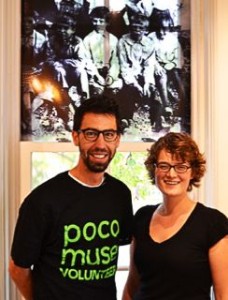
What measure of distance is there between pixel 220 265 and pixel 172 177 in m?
0.35

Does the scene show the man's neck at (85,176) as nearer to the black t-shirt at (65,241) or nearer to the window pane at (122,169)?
the black t-shirt at (65,241)

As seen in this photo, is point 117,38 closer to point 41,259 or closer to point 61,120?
point 61,120

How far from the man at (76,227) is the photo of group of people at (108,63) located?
2.05 feet

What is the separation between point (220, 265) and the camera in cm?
141

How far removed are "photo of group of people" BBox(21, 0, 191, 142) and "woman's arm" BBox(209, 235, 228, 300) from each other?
932 millimetres

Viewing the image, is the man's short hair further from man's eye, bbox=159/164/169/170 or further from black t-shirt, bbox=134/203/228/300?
black t-shirt, bbox=134/203/228/300

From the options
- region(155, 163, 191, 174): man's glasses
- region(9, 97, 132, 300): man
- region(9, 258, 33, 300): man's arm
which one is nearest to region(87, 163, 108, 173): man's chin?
region(9, 97, 132, 300): man

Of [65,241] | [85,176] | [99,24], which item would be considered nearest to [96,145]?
[85,176]

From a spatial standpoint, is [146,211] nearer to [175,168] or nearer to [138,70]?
[175,168]

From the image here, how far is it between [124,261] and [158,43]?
1.25 m

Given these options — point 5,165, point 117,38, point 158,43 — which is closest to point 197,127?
point 158,43

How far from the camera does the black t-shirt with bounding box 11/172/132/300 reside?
59.1 inches

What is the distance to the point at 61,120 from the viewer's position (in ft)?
7.10

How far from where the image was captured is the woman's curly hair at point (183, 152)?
148cm
